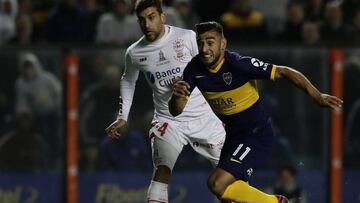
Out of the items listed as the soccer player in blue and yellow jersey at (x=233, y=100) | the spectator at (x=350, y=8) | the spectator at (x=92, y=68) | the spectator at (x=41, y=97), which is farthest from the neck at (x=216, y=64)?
the spectator at (x=350, y=8)

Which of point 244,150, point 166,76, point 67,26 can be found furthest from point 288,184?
point 244,150

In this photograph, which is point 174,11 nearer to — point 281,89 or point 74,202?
point 281,89

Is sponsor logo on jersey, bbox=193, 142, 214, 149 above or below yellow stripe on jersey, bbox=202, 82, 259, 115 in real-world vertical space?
below

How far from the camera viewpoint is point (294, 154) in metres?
15.1

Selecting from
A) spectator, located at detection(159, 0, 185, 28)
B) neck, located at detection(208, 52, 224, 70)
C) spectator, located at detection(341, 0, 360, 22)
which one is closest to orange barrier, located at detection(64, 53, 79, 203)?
spectator, located at detection(159, 0, 185, 28)

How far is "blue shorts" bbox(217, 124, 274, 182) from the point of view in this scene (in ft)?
34.7

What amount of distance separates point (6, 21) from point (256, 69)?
22.6ft

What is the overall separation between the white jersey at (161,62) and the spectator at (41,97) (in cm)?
380

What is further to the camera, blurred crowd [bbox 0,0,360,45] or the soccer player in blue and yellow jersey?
blurred crowd [bbox 0,0,360,45]

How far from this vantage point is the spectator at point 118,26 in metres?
15.7

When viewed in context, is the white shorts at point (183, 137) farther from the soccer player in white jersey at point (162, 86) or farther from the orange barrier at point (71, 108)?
the orange barrier at point (71, 108)

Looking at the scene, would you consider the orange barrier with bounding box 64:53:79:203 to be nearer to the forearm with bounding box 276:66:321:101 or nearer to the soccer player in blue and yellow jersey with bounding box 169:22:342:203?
the soccer player in blue and yellow jersey with bounding box 169:22:342:203

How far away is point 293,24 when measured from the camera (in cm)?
1603

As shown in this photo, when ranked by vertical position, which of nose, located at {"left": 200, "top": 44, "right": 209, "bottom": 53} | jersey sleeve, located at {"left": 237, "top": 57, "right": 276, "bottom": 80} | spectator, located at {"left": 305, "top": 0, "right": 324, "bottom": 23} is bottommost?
spectator, located at {"left": 305, "top": 0, "right": 324, "bottom": 23}
